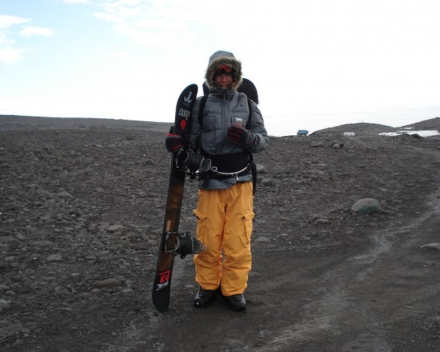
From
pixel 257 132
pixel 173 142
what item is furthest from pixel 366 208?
pixel 173 142

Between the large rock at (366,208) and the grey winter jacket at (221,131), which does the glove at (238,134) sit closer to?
the grey winter jacket at (221,131)

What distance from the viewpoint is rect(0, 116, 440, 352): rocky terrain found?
4.04 m

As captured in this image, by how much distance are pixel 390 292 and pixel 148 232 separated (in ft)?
11.7

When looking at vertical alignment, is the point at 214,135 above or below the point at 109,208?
above

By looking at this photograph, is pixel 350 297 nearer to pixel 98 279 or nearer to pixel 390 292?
pixel 390 292

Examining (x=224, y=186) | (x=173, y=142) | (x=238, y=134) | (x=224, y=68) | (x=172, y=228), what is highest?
(x=224, y=68)

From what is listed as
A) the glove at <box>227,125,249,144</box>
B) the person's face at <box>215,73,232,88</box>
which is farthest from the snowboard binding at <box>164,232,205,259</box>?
the person's face at <box>215,73,232,88</box>

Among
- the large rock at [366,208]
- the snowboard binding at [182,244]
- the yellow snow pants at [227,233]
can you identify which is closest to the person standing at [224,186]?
the yellow snow pants at [227,233]

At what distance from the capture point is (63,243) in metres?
6.40

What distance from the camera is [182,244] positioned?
4.46 meters

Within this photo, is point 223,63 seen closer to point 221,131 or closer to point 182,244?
point 221,131

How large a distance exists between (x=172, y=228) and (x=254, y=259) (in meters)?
1.85

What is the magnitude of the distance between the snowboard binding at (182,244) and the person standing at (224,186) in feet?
0.37

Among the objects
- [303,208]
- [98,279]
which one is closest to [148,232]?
[98,279]
